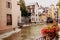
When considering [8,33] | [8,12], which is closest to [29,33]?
[8,33]

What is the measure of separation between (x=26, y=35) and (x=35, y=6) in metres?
0.41

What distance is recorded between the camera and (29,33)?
7.79 ft

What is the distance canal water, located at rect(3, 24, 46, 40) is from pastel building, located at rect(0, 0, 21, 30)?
15 centimetres

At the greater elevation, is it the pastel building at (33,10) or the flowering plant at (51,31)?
the pastel building at (33,10)

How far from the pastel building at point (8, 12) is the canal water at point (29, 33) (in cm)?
15

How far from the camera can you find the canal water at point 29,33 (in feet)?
7.70

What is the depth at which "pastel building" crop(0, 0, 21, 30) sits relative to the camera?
2.40m

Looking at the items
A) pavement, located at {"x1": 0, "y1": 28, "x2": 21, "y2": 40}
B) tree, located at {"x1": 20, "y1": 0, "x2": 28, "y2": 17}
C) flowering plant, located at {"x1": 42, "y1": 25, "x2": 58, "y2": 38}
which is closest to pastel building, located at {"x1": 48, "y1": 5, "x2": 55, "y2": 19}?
flowering plant, located at {"x1": 42, "y1": 25, "x2": 58, "y2": 38}

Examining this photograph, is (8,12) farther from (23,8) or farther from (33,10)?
(33,10)

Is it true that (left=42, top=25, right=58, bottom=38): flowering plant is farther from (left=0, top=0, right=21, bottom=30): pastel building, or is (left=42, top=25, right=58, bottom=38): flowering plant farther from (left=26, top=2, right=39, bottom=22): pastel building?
(left=0, top=0, right=21, bottom=30): pastel building

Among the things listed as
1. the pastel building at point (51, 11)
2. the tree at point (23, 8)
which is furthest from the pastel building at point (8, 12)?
the pastel building at point (51, 11)

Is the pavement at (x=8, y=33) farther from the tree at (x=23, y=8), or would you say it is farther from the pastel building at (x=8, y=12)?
the tree at (x=23, y=8)

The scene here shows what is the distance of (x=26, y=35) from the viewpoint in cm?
236

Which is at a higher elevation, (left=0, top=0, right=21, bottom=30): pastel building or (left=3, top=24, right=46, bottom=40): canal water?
(left=0, top=0, right=21, bottom=30): pastel building
